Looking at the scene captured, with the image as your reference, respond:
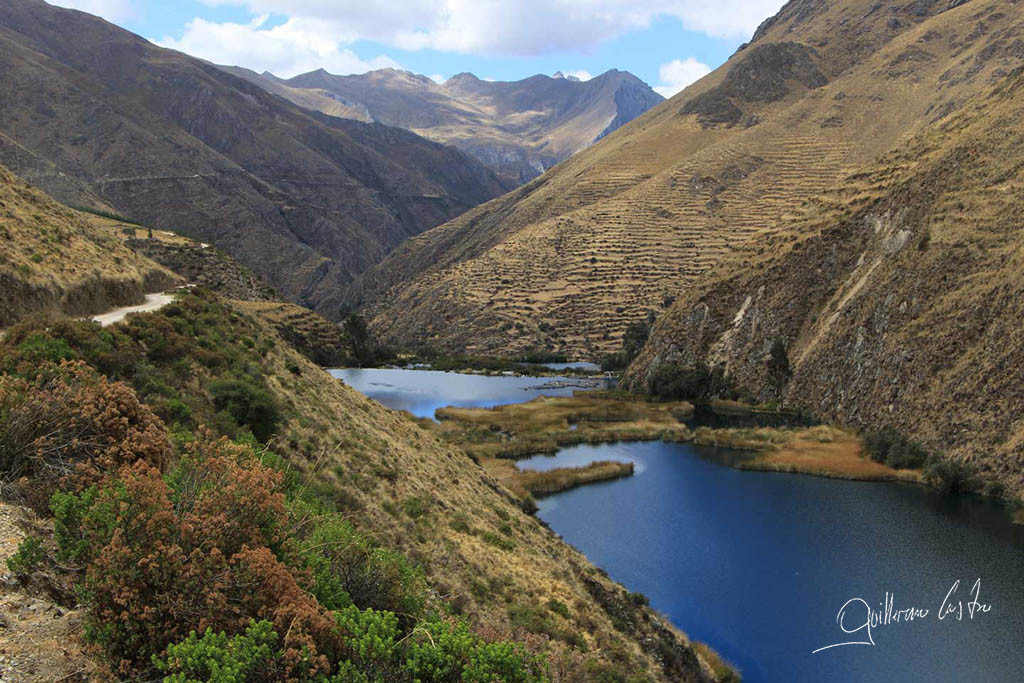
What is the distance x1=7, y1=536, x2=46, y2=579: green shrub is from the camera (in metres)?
9.09

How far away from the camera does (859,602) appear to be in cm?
2962

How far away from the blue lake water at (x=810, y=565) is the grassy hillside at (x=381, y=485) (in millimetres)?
4356

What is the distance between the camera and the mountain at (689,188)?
124 metres

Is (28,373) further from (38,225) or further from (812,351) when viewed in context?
(812,351)

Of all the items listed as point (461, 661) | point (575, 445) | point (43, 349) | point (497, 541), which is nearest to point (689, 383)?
point (575, 445)

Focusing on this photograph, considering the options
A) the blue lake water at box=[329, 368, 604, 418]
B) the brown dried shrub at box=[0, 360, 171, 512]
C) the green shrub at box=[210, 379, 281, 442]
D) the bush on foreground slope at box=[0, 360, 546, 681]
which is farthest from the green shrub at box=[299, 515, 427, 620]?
the blue lake water at box=[329, 368, 604, 418]

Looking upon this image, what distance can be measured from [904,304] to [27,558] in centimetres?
6461

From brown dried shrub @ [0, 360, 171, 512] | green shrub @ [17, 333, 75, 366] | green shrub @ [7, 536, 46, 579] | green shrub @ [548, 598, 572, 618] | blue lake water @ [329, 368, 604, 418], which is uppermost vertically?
green shrub @ [17, 333, 75, 366]

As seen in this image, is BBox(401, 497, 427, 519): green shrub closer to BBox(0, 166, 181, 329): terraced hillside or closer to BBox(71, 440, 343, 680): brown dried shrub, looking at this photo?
BBox(71, 440, 343, 680): brown dried shrub

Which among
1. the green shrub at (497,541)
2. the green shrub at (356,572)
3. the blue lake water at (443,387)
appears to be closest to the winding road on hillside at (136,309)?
the green shrub at (356,572)

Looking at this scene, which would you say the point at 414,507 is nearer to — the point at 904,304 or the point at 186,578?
the point at 186,578

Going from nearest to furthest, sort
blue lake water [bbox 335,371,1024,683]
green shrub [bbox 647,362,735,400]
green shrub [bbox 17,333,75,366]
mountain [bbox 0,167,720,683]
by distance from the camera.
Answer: mountain [bbox 0,167,720,683]
green shrub [bbox 17,333,75,366]
blue lake water [bbox 335,371,1024,683]
green shrub [bbox 647,362,735,400]

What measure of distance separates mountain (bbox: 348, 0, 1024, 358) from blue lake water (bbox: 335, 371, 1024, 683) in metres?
56.3

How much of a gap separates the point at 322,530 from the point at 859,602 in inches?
1014
